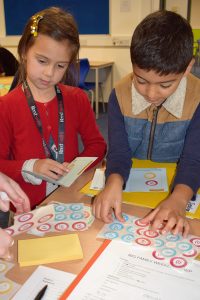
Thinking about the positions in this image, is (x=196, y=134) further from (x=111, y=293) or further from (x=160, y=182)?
(x=111, y=293)

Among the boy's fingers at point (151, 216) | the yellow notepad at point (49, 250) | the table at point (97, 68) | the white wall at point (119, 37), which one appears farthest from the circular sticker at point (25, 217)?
the white wall at point (119, 37)

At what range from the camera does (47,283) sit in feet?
2.27

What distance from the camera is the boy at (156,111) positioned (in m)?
0.95

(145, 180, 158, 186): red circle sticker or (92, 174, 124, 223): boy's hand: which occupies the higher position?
(92, 174, 124, 223): boy's hand

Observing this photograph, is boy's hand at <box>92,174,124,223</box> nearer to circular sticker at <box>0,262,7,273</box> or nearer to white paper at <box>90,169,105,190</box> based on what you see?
white paper at <box>90,169,105,190</box>

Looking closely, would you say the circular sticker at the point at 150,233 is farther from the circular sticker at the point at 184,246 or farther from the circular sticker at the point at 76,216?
the circular sticker at the point at 76,216

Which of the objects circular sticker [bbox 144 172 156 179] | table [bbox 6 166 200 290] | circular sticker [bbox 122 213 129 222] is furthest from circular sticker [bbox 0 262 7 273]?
circular sticker [bbox 144 172 156 179]

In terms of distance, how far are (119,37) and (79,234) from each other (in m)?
4.84

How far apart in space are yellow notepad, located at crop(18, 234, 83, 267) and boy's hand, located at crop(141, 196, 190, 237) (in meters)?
0.21

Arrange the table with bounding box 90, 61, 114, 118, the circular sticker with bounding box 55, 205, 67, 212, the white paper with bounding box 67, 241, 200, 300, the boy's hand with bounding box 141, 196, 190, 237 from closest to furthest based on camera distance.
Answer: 1. the white paper with bounding box 67, 241, 200, 300
2. the boy's hand with bounding box 141, 196, 190, 237
3. the circular sticker with bounding box 55, 205, 67, 212
4. the table with bounding box 90, 61, 114, 118

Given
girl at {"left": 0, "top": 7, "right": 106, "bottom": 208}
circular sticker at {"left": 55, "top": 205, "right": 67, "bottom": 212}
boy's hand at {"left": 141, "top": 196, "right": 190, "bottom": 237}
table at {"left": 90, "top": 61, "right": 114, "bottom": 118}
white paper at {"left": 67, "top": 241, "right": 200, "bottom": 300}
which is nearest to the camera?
white paper at {"left": 67, "top": 241, "right": 200, "bottom": 300}

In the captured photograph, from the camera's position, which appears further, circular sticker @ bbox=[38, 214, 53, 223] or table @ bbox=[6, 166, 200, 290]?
circular sticker @ bbox=[38, 214, 53, 223]

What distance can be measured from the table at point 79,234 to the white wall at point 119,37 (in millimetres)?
4422

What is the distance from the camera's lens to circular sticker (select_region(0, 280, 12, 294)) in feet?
2.22
